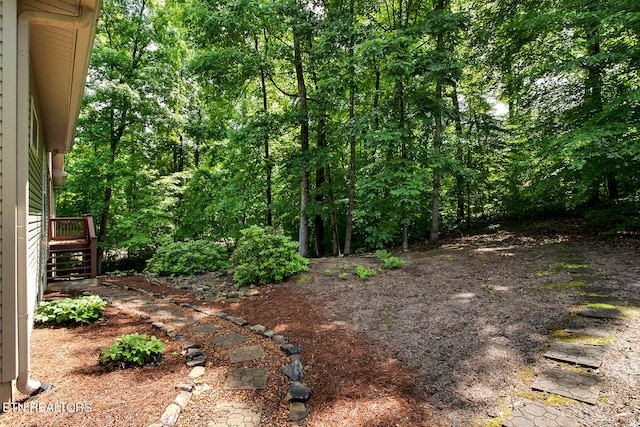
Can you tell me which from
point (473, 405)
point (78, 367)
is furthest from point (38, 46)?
point (473, 405)

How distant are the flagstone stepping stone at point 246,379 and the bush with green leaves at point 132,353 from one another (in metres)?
0.82

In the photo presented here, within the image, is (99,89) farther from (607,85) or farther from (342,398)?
(607,85)

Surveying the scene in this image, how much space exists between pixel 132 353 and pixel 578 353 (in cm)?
416

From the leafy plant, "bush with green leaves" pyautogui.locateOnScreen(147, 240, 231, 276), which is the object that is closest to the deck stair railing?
"bush with green leaves" pyautogui.locateOnScreen(147, 240, 231, 276)

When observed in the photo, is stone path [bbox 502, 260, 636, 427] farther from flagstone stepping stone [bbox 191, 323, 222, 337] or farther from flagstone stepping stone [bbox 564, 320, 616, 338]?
flagstone stepping stone [bbox 191, 323, 222, 337]

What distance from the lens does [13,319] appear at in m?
2.34

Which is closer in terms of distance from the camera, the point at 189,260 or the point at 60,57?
the point at 60,57

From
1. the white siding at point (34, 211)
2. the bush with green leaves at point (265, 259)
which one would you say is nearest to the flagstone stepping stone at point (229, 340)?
the white siding at point (34, 211)

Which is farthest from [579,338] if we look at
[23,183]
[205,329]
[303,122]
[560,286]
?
[303,122]

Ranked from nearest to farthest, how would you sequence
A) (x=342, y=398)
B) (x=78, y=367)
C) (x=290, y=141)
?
(x=342, y=398) → (x=78, y=367) → (x=290, y=141)

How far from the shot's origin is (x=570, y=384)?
238cm

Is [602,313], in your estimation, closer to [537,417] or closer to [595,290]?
[595,290]

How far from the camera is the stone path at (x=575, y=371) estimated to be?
2131 millimetres

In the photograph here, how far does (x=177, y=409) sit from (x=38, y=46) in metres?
3.63
